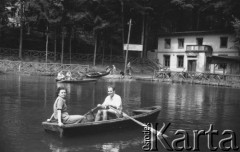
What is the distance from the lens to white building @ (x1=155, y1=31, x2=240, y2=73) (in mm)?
52094

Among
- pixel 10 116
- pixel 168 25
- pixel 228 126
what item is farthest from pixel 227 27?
pixel 10 116

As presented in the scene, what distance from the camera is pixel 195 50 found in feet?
174

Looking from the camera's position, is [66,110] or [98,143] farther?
[66,110]

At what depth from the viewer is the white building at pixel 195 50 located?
5209 centimetres

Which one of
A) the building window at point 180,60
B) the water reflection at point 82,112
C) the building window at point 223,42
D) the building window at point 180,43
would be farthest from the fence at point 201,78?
the water reflection at point 82,112

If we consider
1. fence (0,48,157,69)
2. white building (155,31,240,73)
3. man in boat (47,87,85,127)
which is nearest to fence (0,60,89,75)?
fence (0,48,157,69)

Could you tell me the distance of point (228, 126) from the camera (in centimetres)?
1555

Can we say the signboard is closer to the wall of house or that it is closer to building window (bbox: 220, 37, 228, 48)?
the wall of house

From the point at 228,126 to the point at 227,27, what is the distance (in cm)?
4040

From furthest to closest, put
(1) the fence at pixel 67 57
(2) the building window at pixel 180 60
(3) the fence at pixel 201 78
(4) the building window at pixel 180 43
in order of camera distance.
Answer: (4) the building window at pixel 180 43, (2) the building window at pixel 180 60, (1) the fence at pixel 67 57, (3) the fence at pixel 201 78

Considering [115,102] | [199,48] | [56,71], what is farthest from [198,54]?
[115,102]

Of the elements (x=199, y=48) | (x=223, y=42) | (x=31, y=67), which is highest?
(x=223, y=42)

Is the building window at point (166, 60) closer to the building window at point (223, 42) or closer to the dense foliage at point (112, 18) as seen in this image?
the dense foliage at point (112, 18)

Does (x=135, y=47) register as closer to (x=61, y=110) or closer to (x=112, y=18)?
(x=112, y=18)
